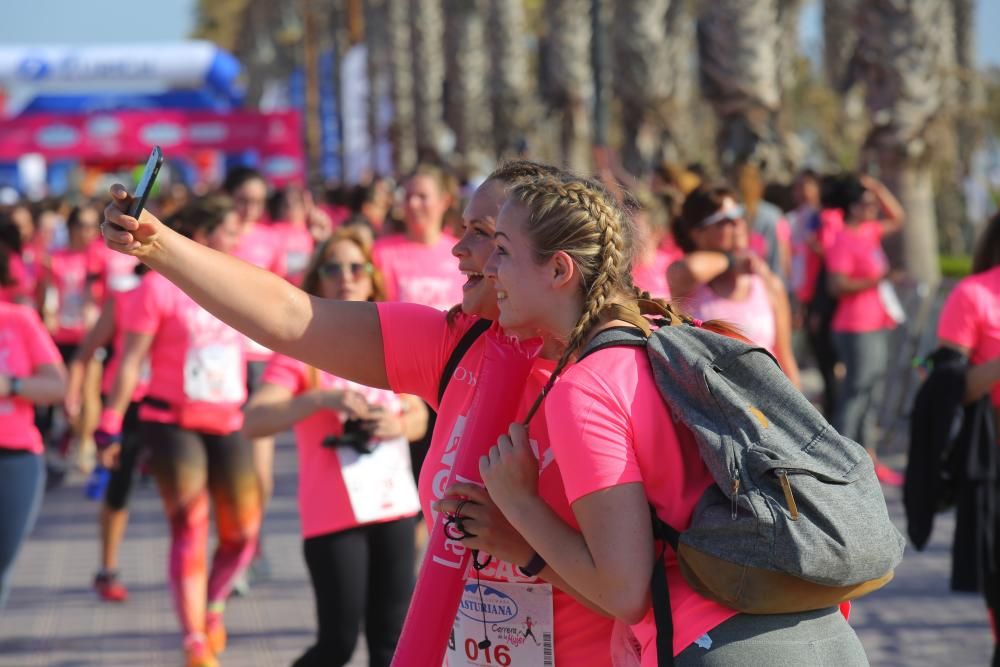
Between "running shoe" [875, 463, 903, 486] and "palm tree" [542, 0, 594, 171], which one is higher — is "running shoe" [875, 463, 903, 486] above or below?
below

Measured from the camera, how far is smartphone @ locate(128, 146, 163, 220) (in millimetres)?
2807

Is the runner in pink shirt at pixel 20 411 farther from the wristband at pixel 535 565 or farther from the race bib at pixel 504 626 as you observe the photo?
the wristband at pixel 535 565

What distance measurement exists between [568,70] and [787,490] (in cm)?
2072

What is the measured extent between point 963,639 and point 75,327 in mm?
8096

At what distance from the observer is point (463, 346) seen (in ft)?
10.5

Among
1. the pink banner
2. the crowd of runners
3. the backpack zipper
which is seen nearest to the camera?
the backpack zipper

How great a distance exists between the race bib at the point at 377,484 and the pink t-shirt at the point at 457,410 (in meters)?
1.69

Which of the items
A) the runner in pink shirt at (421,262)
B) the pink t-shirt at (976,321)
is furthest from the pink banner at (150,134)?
the pink t-shirt at (976,321)

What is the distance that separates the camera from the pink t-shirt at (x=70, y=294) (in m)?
12.3

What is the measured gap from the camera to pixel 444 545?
2889mm

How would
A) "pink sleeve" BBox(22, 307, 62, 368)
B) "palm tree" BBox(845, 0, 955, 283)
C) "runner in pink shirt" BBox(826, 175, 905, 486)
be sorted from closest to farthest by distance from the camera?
1. "pink sleeve" BBox(22, 307, 62, 368)
2. "runner in pink shirt" BBox(826, 175, 905, 486)
3. "palm tree" BBox(845, 0, 955, 283)

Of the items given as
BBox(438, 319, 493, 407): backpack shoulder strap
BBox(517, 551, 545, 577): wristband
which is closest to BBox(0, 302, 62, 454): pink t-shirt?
BBox(438, 319, 493, 407): backpack shoulder strap

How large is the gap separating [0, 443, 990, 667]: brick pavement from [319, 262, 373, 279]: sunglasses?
6.44ft

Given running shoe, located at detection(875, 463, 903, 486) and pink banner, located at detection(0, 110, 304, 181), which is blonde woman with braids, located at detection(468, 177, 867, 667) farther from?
pink banner, located at detection(0, 110, 304, 181)
